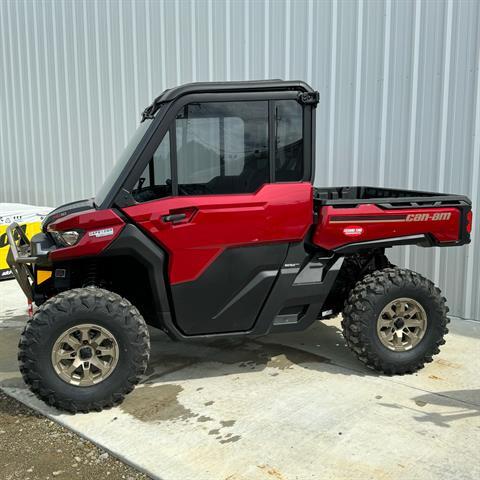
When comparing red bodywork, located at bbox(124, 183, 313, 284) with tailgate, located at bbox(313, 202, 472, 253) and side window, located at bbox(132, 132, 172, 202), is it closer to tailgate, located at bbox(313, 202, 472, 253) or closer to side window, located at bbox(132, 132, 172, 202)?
side window, located at bbox(132, 132, 172, 202)

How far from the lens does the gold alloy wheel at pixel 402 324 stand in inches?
163

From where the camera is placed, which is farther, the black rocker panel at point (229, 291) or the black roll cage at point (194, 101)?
the black rocker panel at point (229, 291)

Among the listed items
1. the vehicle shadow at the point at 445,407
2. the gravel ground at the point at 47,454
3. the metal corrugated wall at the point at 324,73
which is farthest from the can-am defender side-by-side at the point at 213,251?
the metal corrugated wall at the point at 324,73

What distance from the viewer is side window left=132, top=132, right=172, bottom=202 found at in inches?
146

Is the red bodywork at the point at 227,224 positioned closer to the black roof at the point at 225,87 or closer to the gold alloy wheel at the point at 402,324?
the gold alloy wheel at the point at 402,324

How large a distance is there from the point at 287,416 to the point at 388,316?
1.18m

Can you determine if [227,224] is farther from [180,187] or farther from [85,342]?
[85,342]

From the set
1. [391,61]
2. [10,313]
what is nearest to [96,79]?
[10,313]

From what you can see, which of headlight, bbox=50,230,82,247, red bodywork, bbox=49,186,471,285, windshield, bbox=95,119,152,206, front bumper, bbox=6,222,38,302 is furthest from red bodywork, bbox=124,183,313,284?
front bumper, bbox=6,222,38,302

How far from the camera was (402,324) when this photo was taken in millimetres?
4164

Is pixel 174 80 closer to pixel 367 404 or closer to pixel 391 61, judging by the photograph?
pixel 391 61

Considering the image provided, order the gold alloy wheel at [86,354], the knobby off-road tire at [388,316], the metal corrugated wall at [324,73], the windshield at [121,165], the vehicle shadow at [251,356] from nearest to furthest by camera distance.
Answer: the gold alloy wheel at [86,354] < the windshield at [121,165] < the knobby off-road tire at [388,316] < the vehicle shadow at [251,356] < the metal corrugated wall at [324,73]

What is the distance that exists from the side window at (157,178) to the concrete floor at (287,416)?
144cm

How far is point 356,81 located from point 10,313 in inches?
181
